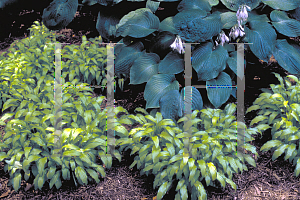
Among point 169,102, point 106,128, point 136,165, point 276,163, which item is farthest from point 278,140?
point 106,128

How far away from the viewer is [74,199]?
7.27 feet

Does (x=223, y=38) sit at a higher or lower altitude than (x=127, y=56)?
higher

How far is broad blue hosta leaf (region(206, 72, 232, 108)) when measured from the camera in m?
2.57

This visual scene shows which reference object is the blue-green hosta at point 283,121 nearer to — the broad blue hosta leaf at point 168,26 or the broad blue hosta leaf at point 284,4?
the broad blue hosta leaf at point 284,4

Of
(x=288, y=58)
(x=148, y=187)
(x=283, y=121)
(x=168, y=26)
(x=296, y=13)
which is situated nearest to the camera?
(x=148, y=187)

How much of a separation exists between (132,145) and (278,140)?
1248 millimetres

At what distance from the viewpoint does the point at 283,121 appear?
8.15 ft

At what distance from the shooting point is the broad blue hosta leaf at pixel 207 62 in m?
2.53

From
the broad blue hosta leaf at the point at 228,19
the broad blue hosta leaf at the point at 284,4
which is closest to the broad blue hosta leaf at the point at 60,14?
the broad blue hosta leaf at the point at 228,19

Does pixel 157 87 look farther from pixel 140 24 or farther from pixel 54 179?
pixel 54 179

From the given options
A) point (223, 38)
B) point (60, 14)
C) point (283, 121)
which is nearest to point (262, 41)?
point (223, 38)

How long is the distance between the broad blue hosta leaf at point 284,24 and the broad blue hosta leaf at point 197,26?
0.68m

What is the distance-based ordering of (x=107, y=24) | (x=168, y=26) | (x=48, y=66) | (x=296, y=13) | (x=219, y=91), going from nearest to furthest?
(x=219, y=91)
(x=168, y=26)
(x=296, y=13)
(x=107, y=24)
(x=48, y=66)

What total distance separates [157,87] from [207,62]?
1.61 ft
